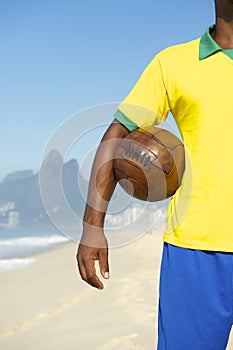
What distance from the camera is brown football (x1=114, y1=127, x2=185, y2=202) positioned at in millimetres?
2293

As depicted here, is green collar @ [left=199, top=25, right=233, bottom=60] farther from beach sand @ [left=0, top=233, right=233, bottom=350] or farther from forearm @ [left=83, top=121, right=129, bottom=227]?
beach sand @ [left=0, top=233, right=233, bottom=350]

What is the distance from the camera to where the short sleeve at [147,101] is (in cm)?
227

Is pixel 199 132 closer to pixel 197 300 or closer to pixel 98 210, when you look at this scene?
pixel 98 210

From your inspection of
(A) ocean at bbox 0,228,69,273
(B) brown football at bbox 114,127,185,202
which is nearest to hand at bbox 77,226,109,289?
(B) brown football at bbox 114,127,185,202

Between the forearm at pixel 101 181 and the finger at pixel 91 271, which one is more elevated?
the forearm at pixel 101 181

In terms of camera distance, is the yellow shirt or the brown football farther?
the brown football

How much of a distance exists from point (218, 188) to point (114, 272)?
7523 mm

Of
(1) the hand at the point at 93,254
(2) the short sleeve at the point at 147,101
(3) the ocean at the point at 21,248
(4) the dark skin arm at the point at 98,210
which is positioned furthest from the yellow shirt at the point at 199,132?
(3) the ocean at the point at 21,248

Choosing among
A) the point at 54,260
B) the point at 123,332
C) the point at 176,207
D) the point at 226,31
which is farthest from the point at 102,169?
the point at 54,260

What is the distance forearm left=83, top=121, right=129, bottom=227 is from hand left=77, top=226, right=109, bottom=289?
0.14ft

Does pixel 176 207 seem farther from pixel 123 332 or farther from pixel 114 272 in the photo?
pixel 114 272

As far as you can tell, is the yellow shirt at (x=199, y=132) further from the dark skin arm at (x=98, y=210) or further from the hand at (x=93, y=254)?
the hand at (x=93, y=254)

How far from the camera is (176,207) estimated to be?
2213 mm

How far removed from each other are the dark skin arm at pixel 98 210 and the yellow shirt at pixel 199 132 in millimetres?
132
